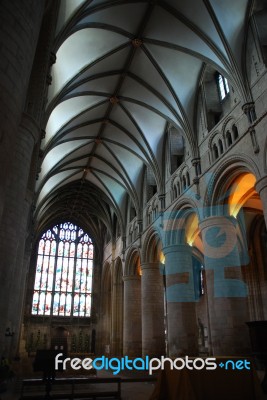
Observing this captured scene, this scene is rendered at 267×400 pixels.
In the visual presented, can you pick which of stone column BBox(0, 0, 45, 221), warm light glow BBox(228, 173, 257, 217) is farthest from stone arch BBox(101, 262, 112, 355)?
stone column BBox(0, 0, 45, 221)

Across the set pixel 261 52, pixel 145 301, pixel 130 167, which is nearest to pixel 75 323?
pixel 145 301

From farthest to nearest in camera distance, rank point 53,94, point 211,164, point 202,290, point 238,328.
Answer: point 202,290
point 53,94
point 211,164
point 238,328

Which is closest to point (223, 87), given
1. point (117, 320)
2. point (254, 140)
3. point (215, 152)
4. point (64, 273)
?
point (215, 152)

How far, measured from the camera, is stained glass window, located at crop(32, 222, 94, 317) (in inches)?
1266

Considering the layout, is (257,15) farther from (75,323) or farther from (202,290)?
(75,323)

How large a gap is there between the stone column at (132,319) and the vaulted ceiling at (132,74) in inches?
218

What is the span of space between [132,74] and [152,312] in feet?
41.6

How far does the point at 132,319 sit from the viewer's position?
22.6m

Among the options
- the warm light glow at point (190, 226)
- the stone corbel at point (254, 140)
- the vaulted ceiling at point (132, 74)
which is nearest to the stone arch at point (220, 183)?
the stone corbel at point (254, 140)

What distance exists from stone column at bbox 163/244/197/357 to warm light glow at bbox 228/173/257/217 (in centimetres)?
374

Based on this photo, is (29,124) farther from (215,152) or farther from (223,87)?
(223,87)

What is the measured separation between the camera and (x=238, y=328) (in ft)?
37.5

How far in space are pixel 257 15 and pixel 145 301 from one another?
582 inches

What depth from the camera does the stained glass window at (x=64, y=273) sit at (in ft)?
105
